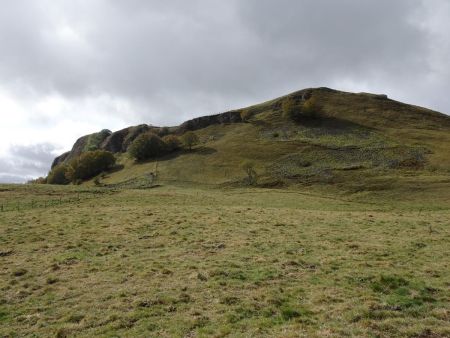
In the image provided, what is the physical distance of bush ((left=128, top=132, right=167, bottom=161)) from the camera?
94.2 metres

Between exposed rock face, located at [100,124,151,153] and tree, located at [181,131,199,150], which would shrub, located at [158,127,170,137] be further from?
tree, located at [181,131,199,150]

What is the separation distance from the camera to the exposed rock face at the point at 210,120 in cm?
11500

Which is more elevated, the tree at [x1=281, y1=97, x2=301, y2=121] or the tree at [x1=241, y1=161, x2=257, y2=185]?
the tree at [x1=281, y1=97, x2=301, y2=121]

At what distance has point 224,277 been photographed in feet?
49.7

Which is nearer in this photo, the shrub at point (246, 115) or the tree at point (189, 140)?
the tree at point (189, 140)

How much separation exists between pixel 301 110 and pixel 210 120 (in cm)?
2825

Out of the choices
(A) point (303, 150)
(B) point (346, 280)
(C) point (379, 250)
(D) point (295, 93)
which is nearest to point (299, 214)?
(C) point (379, 250)

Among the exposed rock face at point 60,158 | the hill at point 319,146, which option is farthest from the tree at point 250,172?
the exposed rock face at point 60,158

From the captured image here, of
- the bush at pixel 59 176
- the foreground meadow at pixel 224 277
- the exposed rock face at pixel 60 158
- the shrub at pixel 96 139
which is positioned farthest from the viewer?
the exposed rock face at pixel 60 158

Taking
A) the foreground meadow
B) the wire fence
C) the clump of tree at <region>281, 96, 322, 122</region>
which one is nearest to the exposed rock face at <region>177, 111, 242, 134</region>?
the clump of tree at <region>281, 96, 322, 122</region>

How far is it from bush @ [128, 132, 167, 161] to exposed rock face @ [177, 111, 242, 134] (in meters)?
23.6

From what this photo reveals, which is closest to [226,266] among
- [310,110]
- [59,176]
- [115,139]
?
[310,110]

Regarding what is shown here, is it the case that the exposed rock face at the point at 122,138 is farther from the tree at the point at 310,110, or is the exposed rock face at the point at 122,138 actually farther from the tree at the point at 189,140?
the tree at the point at 310,110

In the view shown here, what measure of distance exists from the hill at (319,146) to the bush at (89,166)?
19.2ft
